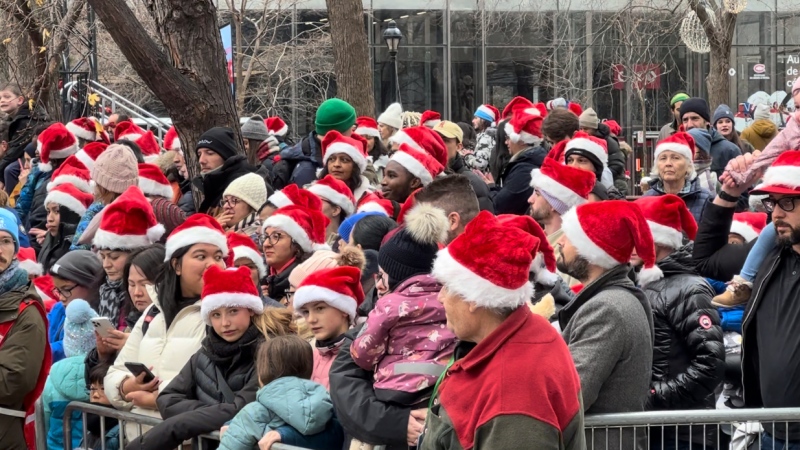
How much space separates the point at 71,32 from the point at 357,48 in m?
3.50

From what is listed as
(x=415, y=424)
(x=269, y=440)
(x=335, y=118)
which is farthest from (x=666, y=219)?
(x=335, y=118)

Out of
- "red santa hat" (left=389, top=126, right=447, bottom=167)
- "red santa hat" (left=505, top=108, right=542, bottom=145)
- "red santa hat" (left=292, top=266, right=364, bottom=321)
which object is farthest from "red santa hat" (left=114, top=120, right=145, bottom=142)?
"red santa hat" (left=292, top=266, right=364, bottom=321)

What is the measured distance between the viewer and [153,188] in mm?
9609

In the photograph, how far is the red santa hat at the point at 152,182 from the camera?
9.52 m

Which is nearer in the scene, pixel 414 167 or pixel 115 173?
pixel 414 167

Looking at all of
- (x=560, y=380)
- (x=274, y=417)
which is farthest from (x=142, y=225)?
(x=560, y=380)

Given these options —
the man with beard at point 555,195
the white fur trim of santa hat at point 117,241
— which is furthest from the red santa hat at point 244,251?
the man with beard at point 555,195

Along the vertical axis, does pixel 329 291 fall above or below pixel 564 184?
below

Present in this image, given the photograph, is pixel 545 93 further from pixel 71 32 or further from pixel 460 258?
pixel 460 258

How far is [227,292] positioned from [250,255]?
4.82 feet

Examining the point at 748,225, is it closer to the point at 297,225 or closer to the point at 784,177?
the point at 784,177

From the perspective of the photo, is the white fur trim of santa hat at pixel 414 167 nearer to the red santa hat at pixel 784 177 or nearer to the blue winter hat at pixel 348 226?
the blue winter hat at pixel 348 226

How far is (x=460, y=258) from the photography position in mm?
3939

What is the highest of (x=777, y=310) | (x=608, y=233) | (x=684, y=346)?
(x=608, y=233)
